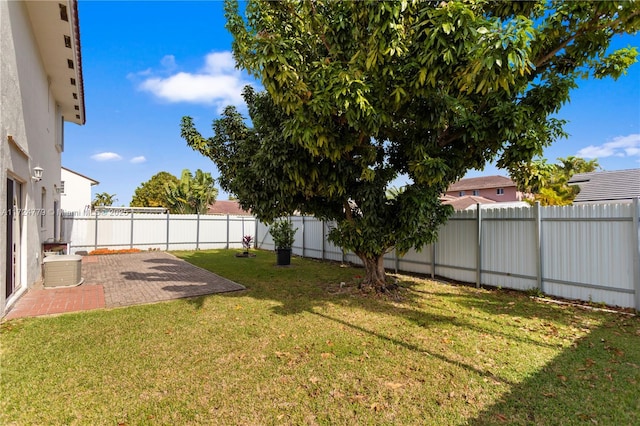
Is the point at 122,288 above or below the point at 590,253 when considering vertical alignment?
below

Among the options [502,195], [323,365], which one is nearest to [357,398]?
[323,365]

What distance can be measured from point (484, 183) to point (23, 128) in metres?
49.5

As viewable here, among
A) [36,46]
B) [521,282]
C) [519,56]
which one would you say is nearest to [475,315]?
[521,282]

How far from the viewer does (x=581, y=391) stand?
3.41 metres

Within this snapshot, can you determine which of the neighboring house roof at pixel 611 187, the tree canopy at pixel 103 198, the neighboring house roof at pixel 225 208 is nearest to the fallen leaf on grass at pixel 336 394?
the neighboring house roof at pixel 611 187

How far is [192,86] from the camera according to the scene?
12680 mm

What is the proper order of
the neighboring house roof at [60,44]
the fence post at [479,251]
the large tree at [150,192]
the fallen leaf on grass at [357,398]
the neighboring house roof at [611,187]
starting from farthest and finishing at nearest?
the large tree at [150,192] < the neighboring house roof at [611,187] < the fence post at [479,251] < the neighboring house roof at [60,44] < the fallen leaf on grass at [357,398]

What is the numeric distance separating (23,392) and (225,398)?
2164 millimetres

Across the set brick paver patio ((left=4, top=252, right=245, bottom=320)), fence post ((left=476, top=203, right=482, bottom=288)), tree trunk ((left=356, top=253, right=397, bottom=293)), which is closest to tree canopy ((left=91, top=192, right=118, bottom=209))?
brick paver patio ((left=4, top=252, right=245, bottom=320))

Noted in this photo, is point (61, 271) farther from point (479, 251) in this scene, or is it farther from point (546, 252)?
point (546, 252)

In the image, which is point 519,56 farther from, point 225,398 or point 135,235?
point 135,235

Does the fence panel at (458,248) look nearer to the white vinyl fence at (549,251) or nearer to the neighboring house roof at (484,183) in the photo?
the white vinyl fence at (549,251)

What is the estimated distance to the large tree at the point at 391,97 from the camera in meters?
4.75

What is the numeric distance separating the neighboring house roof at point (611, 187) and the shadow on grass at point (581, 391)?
17096 millimetres
